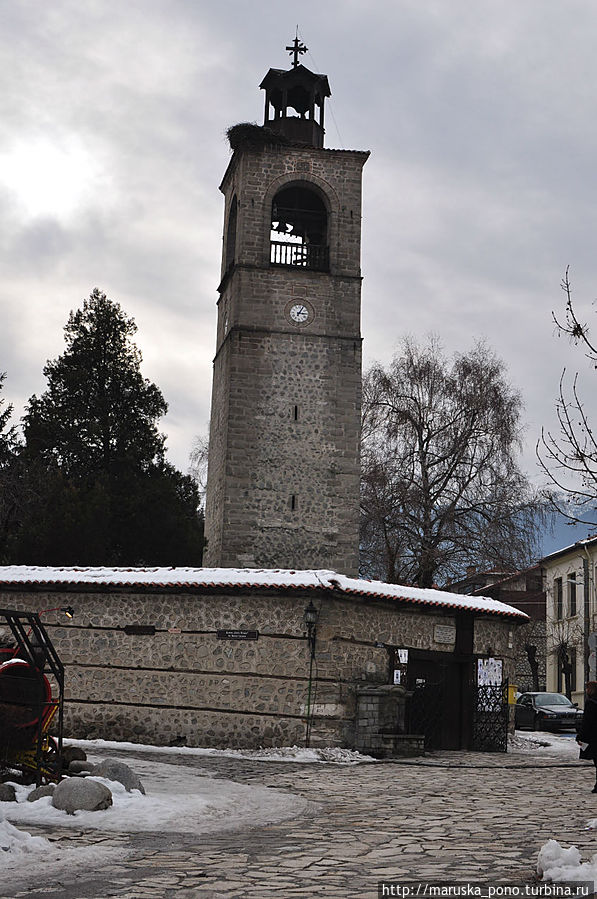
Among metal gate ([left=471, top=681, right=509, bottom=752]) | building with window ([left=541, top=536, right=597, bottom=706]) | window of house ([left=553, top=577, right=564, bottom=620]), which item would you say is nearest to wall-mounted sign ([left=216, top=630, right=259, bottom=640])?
metal gate ([left=471, top=681, right=509, bottom=752])

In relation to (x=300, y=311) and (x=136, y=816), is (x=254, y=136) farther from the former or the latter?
(x=136, y=816)

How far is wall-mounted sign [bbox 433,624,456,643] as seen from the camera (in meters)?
18.5

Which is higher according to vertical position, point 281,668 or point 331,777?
point 281,668

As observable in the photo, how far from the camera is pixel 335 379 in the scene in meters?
26.4

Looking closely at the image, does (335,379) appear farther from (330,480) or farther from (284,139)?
(284,139)

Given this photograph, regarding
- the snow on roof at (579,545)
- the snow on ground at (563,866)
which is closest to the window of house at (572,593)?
the snow on roof at (579,545)

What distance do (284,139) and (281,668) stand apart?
1628 centimetres

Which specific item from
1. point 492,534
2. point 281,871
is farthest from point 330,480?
point 281,871

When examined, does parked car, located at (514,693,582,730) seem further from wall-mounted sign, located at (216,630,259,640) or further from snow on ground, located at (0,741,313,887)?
snow on ground, located at (0,741,313,887)

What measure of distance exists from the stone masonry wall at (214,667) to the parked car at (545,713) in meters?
12.9

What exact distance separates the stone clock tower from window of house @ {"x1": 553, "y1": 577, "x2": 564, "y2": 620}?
775 inches

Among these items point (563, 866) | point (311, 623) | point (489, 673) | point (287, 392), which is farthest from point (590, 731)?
point (287, 392)

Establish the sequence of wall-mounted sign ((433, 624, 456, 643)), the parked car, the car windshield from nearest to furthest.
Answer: wall-mounted sign ((433, 624, 456, 643))
the parked car
the car windshield

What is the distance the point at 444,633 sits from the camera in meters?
18.6
